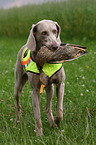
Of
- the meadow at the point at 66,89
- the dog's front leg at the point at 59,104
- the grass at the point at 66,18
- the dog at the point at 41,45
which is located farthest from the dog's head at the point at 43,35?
the grass at the point at 66,18

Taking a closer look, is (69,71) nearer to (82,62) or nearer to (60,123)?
(82,62)

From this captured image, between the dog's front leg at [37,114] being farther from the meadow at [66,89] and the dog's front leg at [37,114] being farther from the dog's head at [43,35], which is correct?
the dog's head at [43,35]

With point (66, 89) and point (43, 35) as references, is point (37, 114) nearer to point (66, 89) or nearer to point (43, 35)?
point (43, 35)

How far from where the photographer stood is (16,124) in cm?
422

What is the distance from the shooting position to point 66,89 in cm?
536

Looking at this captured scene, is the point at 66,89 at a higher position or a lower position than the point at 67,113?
lower

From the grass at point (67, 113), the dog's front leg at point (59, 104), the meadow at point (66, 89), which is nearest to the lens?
the grass at point (67, 113)

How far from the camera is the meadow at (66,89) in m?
3.16

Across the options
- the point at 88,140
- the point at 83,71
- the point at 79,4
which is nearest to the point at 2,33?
the point at 79,4

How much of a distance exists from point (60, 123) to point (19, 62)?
1345 mm

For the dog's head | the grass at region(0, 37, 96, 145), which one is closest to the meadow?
the grass at region(0, 37, 96, 145)

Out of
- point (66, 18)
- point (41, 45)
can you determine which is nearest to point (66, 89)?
point (41, 45)

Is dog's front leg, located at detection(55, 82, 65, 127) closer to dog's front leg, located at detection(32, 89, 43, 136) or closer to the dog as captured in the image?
the dog

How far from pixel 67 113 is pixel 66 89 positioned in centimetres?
141
